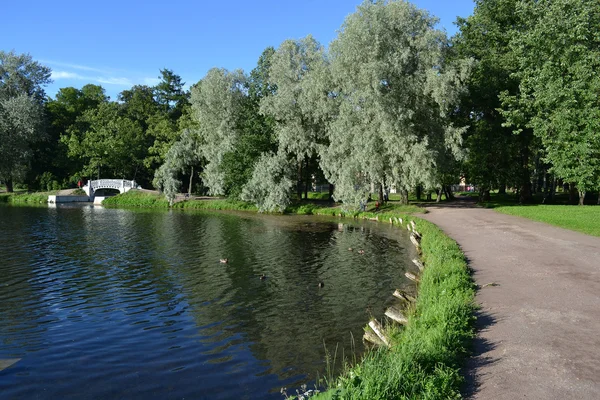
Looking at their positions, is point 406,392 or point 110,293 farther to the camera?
point 110,293

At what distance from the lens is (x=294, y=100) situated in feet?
143

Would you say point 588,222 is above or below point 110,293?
above

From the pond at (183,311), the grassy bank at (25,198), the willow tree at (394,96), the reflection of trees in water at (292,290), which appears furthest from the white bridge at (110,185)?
the reflection of trees in water at (292,290)

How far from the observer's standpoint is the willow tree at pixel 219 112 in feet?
168

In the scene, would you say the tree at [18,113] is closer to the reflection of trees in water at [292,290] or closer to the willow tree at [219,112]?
the willow tree at [219,112]

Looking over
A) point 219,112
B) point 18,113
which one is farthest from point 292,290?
point 18,113

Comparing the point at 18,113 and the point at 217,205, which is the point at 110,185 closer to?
the point at 18,113

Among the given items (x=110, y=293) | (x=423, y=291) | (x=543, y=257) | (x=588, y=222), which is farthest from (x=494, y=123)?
(x=110, y=293)

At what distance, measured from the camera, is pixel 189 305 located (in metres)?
14.5

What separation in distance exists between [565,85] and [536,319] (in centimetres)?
3252

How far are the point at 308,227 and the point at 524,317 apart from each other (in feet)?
82.6

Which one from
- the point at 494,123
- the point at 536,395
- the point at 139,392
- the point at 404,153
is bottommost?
the point at 139,392

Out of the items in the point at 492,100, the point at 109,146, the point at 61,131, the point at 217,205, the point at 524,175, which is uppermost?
the point at 61,131

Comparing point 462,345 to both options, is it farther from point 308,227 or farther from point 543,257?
point 308,227
